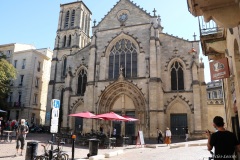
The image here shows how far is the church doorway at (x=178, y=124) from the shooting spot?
24.8 metres

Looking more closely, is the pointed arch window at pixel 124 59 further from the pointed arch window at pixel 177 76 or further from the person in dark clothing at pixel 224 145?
the person in dark clothing at pixel 224 145

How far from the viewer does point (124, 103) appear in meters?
26.9

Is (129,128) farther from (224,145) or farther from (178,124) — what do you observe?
(224,145)

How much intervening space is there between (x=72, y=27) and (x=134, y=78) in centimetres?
1497

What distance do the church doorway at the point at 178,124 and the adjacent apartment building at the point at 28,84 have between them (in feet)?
80.4

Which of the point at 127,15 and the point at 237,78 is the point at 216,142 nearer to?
the point at 237,78

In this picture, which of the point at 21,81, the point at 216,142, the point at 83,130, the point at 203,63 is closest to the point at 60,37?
the point at 21,81

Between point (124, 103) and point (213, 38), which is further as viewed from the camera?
point (124, 103)

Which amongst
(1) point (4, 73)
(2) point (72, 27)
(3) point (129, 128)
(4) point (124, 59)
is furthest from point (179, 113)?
(1) point (4, 73)

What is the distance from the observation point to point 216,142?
429 cm

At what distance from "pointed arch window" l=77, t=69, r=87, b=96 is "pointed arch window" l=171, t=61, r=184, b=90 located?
11.7m

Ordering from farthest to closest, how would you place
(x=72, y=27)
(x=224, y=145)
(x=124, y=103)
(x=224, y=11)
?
(x=72, y=27), (x=124, y=103), (x=224, y=11), (x=224, y=145)

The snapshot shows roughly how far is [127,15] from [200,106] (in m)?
15.0

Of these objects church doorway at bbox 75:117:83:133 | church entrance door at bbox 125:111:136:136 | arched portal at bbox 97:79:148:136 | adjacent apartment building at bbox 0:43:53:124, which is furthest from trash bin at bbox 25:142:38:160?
adjacent apartment building at bbox 0:43:53:124
